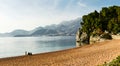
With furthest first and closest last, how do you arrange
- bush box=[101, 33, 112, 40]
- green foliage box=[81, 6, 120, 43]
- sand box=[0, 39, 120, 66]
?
green foliage box=[81, 6, 120, 43], bush box=[101, 33, 112, 40], sand box=[0, 39, 120, 66]

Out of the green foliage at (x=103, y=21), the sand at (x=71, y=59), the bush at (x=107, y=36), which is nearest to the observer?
the sand at (x=71, y=59)

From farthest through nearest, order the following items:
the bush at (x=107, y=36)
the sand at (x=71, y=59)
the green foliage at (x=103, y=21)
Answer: the green foliage at (x=103, y=21) → the bush at (x=107, y=36) → the sand at (x=71, y=59)

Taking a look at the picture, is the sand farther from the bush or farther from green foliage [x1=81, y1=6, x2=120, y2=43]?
green foliage [x1=81, y1=6, x2=120, y2=43]

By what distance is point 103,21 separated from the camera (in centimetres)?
8125

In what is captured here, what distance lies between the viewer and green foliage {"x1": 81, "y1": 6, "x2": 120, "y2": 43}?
76312 millimetres

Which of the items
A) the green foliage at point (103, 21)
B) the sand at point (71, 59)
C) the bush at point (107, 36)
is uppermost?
the green foliage at point (103, 21)

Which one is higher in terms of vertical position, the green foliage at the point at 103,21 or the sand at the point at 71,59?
the green foliage at the point at 103,21

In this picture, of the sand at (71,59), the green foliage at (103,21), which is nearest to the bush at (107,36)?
the green foliage at (103,21)

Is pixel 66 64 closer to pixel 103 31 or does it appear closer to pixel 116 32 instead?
pixel 116 32

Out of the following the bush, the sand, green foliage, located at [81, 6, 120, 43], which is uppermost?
green foliage, located at [81, 6, 120, 43]

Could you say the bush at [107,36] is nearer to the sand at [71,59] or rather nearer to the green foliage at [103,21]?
the green foliage at [103,21]

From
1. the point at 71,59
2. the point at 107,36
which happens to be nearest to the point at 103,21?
the point at 107,36

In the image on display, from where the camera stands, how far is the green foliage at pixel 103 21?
250 feet

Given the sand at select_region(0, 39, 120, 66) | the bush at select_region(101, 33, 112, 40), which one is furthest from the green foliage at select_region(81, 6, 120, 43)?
the sand at select_region(0, 39, 120, 66)
